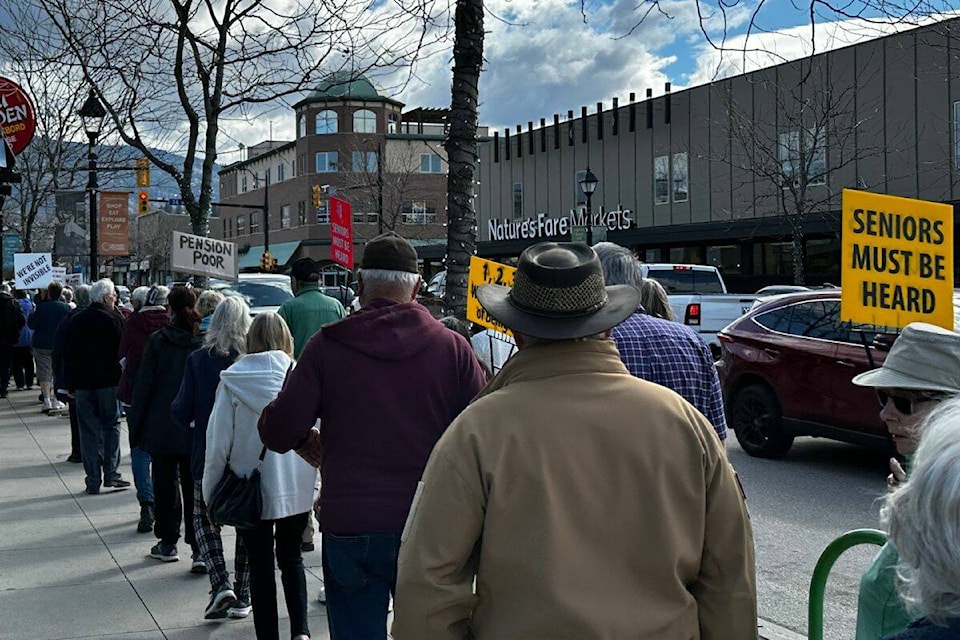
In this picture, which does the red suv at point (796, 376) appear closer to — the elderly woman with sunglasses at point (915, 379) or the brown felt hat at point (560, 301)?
the elderly woman with sunglasses at point (915, 379)

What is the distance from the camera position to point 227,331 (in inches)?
240

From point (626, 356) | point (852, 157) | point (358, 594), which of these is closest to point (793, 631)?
point (626, 356)

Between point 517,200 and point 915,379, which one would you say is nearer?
point 915,379

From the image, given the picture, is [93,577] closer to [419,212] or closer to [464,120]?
[464,120]

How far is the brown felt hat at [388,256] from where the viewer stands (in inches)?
169

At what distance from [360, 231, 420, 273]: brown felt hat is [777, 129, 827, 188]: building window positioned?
86.7 ft

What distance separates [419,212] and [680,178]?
29.8 meters

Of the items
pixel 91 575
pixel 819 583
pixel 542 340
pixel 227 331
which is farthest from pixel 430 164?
pixel 542 340

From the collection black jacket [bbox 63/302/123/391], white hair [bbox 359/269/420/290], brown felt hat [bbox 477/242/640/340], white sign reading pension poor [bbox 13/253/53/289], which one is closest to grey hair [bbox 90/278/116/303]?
black jacket [bbox 63/302/123/391]

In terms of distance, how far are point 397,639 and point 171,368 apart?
212 inches

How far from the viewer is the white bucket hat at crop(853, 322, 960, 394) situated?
3152 mm

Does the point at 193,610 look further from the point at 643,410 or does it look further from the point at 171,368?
the point at 643,410

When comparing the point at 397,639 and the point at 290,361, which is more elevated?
the point at 290,361

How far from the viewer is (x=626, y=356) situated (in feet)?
13.9
